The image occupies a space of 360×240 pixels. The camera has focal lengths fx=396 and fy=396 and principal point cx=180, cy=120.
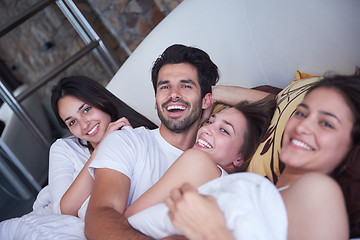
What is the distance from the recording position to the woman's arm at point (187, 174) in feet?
3.25

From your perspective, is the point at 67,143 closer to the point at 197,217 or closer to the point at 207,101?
the point at 207,101

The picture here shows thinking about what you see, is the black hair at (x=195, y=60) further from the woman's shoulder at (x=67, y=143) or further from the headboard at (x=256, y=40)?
the woman's shoulder at (x=67, y=143)

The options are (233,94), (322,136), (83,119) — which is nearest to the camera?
(322,136)

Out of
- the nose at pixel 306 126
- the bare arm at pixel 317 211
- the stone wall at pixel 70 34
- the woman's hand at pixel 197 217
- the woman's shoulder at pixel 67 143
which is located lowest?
the bare arm at pixel 317 211

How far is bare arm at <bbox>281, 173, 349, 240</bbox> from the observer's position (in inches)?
29.3

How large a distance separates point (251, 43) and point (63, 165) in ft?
2.93

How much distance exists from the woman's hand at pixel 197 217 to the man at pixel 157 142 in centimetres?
34

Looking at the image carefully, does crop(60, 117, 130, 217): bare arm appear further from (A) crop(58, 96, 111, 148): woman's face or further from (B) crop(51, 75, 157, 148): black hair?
(B) crop(51, 75, 157, 148): black hair

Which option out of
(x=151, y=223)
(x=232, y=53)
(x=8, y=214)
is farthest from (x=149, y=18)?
(x=151, y=223)

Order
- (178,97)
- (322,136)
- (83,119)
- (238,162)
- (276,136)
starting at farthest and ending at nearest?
(83,119)
(178,97)
(238,162)
(276,136)
(322,136)

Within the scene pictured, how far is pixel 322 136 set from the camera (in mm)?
832

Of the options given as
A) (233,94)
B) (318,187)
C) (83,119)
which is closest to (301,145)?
(318,187)

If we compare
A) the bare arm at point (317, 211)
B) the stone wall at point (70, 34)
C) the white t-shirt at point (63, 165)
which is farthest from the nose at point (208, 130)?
the stone wall at point (70, 34)

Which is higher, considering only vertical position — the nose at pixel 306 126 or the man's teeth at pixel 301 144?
the nose at pixel 306 126
